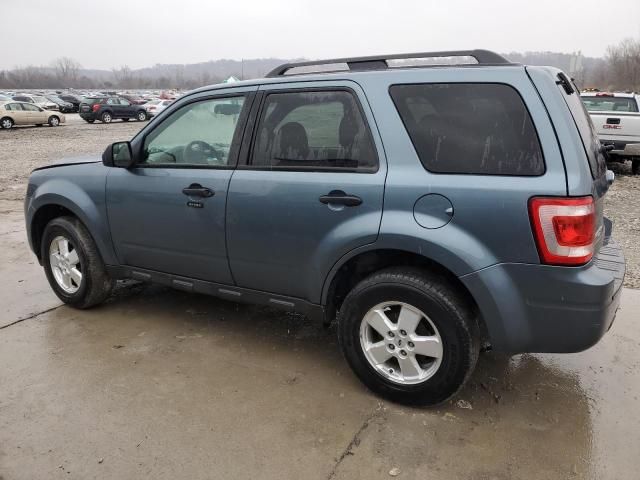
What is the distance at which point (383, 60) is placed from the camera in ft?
10.2

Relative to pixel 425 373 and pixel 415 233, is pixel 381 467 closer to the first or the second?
pixel 425 373

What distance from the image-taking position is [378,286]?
2.88 m

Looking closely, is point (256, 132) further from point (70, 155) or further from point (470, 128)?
point (70, 155)

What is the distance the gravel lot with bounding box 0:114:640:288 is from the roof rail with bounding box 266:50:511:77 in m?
3.04

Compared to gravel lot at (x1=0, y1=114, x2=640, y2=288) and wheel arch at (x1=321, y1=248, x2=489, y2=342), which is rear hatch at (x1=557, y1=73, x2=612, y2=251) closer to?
wheel arch at (x1=321, y1=248, x2=489, y2=342)

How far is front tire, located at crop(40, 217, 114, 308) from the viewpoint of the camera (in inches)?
165

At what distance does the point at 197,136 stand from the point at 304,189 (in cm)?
105

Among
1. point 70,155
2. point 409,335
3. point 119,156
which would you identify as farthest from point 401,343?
point 70,155

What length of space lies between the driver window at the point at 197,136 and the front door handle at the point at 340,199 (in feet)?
2.78

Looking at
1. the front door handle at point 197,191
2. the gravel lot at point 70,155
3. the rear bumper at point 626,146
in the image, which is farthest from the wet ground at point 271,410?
the rear bumper at point 626,146

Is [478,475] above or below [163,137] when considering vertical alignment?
below

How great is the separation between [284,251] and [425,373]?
1061 millimetres

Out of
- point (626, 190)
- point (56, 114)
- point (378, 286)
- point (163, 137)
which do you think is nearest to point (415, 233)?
point (378, 286)

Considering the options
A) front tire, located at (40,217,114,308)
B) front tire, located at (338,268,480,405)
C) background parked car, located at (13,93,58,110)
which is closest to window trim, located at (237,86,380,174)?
front tire, located at (338,268,480,405)
